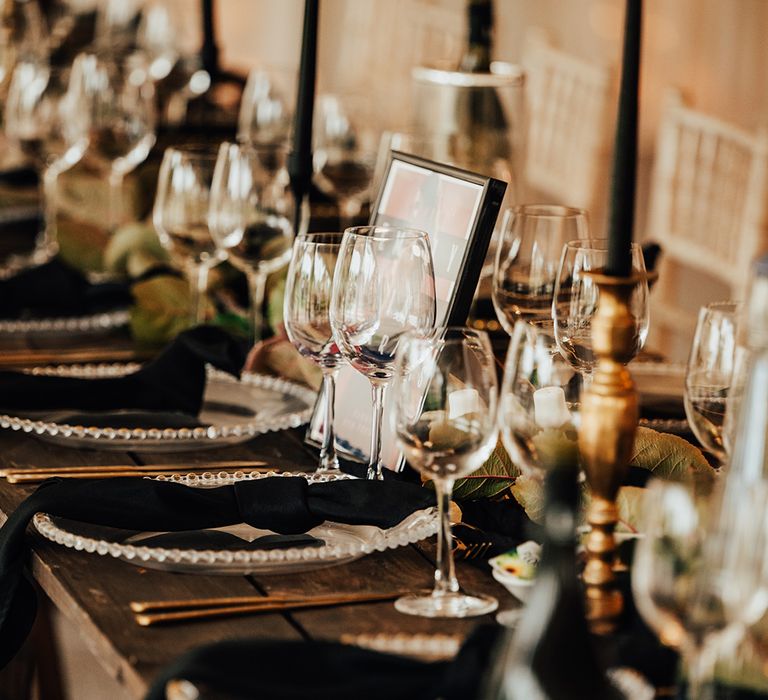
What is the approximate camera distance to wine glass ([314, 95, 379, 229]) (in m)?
2.54

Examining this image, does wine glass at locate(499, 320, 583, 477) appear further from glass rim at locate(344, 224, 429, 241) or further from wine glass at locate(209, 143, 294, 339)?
wine glass at locate(209, 143, 294, 339)

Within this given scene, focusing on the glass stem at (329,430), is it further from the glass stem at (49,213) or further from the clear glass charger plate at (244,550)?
the glass stem at (49,213)

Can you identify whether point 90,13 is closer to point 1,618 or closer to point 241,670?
point 1,618

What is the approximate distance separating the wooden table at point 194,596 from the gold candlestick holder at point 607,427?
9 cm

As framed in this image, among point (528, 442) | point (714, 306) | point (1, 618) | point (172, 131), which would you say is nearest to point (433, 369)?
point (528, 442)

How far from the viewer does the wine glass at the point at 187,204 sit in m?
1.85

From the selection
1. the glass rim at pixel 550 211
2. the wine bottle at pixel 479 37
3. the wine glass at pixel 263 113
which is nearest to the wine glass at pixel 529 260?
the glass rim at pixel 550 211

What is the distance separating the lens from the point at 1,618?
1.19 metres

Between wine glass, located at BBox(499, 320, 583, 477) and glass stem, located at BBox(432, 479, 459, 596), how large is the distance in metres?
0.06

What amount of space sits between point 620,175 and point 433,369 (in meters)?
0.20

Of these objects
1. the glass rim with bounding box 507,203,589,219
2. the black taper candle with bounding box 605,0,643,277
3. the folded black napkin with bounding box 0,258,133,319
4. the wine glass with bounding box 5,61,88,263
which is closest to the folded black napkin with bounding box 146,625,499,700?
the black taper candle with bounding box 605,0,643,277

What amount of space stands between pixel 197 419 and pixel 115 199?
1109 millimetres

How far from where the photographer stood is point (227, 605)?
105cm

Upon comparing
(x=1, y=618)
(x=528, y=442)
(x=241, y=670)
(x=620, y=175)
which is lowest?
(x=1, y=618)
